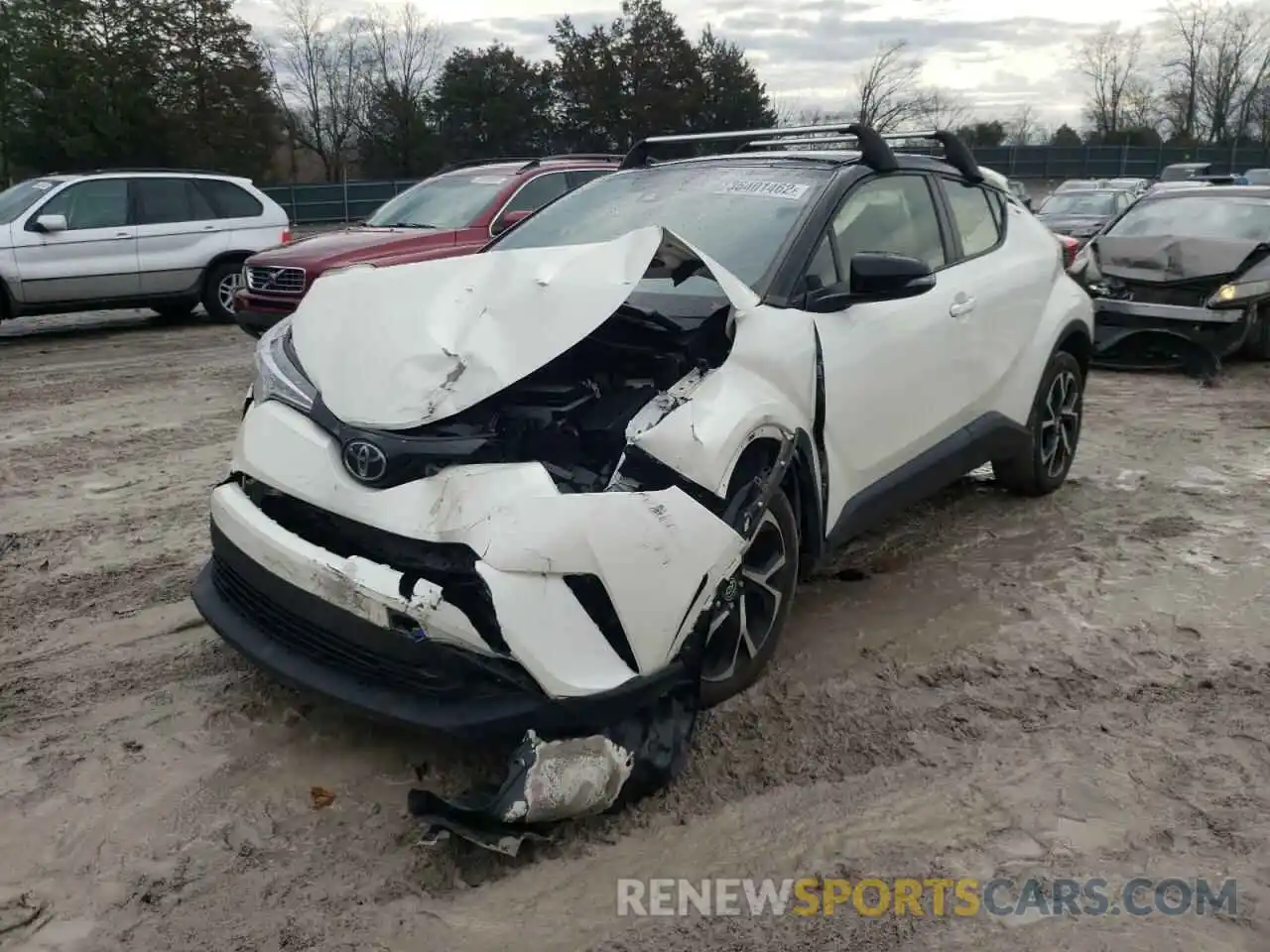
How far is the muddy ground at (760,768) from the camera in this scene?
254 cm

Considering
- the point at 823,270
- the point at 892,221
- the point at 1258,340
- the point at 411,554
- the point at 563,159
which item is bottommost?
the point at 1258,340

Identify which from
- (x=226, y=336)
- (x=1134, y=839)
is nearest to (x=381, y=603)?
(x=1134, y=839)

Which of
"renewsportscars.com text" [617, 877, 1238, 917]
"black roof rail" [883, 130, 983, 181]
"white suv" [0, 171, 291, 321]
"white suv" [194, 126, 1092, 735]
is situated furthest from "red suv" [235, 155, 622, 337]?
"renewsportscars.com text" [617, 877, 1238, 917]

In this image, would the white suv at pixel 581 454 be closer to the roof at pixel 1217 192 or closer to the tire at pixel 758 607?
the tire at pixel 758 607

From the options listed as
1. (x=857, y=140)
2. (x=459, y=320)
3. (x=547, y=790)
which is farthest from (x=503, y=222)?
(x=547, y=790)

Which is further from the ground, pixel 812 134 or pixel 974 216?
pixel 812 134

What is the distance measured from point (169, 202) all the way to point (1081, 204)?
14426mm

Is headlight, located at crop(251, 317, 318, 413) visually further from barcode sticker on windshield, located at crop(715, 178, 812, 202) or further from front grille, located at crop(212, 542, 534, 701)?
barcode sticker on windshield, located at crop(715, 178, 812, 202)

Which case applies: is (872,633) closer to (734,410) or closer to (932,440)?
(932,440)

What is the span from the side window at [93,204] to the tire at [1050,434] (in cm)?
957

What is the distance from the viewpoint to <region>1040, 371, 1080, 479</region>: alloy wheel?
553 centimetres

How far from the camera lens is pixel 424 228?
31.1 feet

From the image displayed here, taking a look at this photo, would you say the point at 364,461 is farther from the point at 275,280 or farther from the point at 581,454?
the point at 275,280

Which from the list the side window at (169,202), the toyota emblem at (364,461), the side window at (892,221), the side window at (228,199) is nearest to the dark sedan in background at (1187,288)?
the side window at (892,221)
